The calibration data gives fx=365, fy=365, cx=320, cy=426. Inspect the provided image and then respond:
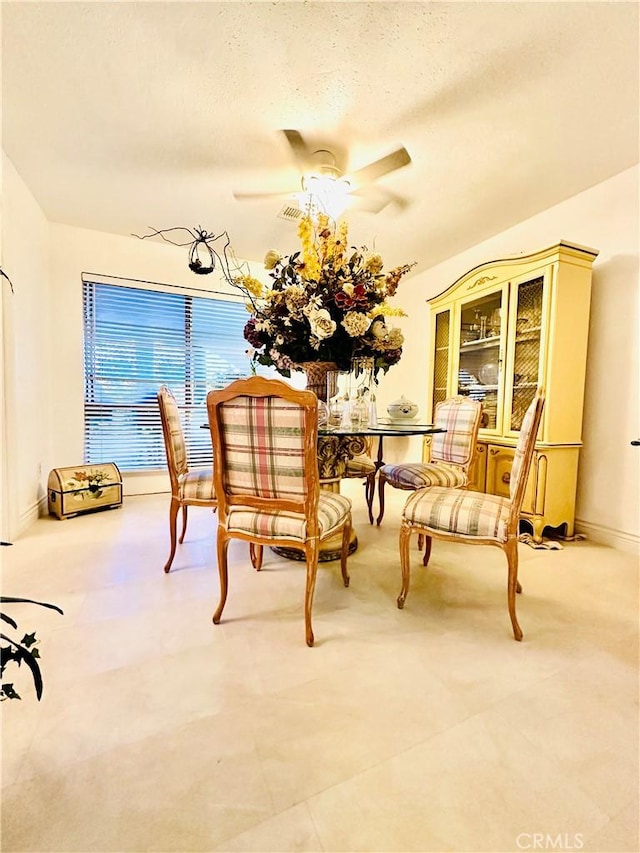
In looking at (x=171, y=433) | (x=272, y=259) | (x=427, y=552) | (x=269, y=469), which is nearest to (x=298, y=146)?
(x=272, y=259)

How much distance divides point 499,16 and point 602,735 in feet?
8.36

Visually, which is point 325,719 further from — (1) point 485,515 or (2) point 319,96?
(2) point 319,96

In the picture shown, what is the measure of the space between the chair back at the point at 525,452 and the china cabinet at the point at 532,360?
3.88 ft

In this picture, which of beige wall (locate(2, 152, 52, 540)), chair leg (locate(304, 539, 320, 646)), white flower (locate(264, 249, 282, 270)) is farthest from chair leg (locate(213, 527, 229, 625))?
beige wall (locate(2, 152, 52, 540))

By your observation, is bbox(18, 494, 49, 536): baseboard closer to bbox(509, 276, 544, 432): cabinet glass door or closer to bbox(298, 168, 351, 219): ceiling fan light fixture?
bbox(298, 168, 351, 219): ceiling fan light fixture

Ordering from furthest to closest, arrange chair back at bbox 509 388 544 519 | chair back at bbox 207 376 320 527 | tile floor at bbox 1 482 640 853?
chair back at bbox 509 388 544 519 → chair back at bbox 207 376 320 527 → tile floor at bbox 1 482 640 853

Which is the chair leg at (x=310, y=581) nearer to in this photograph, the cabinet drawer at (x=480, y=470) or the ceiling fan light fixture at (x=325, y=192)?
the cabinet drawer at (x=480, y=470)

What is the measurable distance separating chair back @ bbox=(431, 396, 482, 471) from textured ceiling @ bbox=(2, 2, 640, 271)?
1.52 meters

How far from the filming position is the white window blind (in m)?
3.56

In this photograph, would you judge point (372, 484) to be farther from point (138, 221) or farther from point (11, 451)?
point (138, 221)

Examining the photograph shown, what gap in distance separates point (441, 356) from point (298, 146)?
2.19 m

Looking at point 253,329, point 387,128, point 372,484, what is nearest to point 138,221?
point 253,329

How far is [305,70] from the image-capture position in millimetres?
1679

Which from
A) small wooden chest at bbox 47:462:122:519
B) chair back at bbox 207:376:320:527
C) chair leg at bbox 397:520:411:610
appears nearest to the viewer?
chair back at bbox 207:376:320:527
